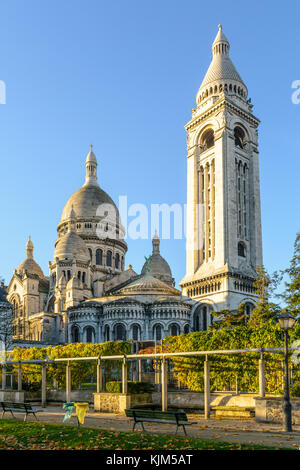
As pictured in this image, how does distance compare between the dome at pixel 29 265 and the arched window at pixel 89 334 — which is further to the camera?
the dome at pixel 29 265

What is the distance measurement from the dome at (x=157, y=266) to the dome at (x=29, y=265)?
835 inches

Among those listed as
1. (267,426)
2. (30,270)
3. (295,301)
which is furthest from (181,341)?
(30,270)

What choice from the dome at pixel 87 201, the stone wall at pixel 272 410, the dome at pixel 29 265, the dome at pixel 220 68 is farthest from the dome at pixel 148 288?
the stone wall at pixel 272 410

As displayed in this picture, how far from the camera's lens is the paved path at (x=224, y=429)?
14.8 metres

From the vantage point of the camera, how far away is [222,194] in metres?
75.1

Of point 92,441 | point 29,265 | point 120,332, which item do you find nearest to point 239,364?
point 92,441

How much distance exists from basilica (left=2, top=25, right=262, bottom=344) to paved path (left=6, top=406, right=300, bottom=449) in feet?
162

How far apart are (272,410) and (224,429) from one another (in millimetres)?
2864

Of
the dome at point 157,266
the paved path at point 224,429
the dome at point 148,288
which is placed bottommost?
the paved path at point 224,429

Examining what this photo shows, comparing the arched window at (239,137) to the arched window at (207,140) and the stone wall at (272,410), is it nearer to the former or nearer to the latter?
the arched window at (207,140)

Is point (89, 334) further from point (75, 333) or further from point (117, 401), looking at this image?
point (117, 401)

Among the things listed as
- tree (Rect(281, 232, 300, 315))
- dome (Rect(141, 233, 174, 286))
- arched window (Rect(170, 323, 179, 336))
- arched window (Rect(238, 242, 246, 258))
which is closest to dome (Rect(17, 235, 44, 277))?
dome (Rect(141, 233, 174, 286))

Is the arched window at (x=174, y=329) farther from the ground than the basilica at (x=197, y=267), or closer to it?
closer to it

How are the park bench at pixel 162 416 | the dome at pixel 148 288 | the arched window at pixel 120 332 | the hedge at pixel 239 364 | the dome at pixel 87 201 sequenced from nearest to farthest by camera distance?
1. the park bench at pixel 162 416
2. the hedge at pixel 239 364
3. the arched window at pixel 120 332
4. the dome at pixel 148 288
5. the dome at pixel 87 201
